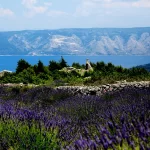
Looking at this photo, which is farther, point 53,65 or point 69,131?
point 53,65

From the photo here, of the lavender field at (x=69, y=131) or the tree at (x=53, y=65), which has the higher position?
the lavender field at (x=69, y=131)

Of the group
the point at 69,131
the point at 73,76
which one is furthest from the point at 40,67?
the point at 69,131

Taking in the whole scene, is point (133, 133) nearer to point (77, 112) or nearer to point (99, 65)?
point (77, 112)

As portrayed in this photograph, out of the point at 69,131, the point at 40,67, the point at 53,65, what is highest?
the point at 69,131

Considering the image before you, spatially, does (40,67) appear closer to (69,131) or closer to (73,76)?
(73,76)

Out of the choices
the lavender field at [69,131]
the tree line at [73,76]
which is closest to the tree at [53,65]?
the tree line at [73,76]

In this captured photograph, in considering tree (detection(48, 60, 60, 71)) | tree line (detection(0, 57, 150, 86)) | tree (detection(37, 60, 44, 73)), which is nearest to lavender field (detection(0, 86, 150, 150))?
tree line (detection(0, 57, 150, 86))

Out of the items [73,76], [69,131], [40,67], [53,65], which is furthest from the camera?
[53,65]

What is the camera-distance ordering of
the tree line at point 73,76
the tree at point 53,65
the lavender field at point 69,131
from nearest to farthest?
the lavender field at point 69,131, the tree line at point 73,76, the tree at point 53,65

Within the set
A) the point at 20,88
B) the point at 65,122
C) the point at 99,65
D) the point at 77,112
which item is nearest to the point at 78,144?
the point at 65,122

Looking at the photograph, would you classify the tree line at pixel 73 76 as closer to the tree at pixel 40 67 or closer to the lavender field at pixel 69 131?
the tree at pixel 40 67

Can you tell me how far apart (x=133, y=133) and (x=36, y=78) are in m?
14.9

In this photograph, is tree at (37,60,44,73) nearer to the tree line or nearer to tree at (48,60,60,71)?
the tree line

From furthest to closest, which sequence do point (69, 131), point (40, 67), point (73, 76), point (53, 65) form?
point (53, 65) → point (40, 67) → point (73, 76) → point (69, 131)
